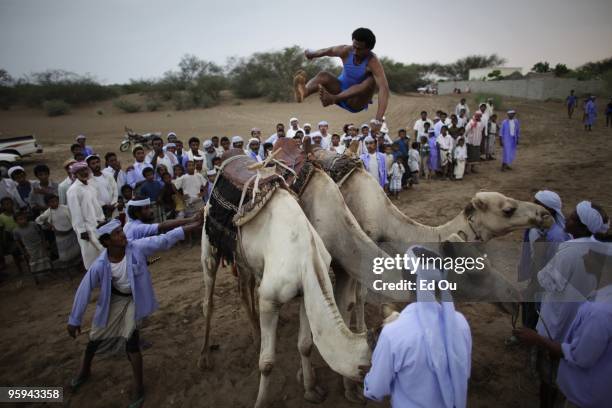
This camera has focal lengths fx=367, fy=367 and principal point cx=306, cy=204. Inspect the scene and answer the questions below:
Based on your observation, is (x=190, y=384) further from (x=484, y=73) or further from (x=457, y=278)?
(x=484, y=73)

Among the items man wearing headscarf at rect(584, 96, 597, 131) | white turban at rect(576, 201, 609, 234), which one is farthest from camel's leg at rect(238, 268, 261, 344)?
man wearing headscarf at rect(584, 96, 597, 131)

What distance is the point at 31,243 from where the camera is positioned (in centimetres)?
688

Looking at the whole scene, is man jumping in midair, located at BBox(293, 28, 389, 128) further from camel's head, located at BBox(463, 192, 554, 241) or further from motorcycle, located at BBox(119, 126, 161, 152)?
motorcycle, located at BBox(119, 126, 161, 152)

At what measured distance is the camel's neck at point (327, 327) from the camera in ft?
8.10

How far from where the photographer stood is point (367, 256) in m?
3.45

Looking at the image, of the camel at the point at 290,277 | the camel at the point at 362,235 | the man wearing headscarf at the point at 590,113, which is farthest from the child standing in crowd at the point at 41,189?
the man wearing headscarf at the point at 590,113

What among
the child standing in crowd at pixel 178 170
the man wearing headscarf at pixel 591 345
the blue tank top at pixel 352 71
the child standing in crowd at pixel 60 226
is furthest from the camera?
the child standing in crowd at pixel 178 170

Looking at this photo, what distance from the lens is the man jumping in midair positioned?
14.0 feet

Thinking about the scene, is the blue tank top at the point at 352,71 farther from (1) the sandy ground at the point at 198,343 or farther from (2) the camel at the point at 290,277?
(1) the sandy ground at the point at 198,343

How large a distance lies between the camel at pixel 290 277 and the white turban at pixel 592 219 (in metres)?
1.81

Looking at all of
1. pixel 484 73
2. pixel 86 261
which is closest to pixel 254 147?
pixel 86 261

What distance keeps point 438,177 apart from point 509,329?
9.67 metres

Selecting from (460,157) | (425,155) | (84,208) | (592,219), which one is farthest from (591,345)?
(425,155)

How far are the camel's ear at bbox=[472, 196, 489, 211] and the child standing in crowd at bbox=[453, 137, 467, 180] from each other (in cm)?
1022
